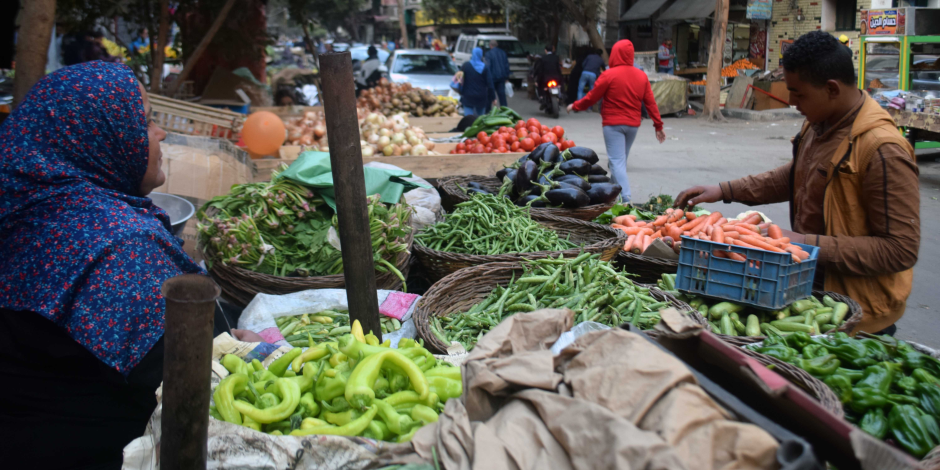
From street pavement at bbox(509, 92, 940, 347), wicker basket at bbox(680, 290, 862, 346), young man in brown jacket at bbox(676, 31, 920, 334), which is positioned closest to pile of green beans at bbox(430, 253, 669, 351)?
wicker basket at bbox(680, 290, 862, 346)

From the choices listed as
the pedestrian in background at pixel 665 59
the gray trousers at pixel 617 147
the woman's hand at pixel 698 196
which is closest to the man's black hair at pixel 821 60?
the woman's hand at pixel 698 196

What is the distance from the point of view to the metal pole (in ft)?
4.00

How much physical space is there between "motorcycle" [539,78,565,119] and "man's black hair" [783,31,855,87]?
15.5m

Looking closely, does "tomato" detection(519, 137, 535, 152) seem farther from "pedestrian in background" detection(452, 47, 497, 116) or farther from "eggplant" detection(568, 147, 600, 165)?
"pedestrian in background" detection(452, 47, 497, 116)

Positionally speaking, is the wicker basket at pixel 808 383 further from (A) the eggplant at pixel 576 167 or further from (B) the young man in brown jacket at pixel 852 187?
(A) the eggplant at pixel 576 167

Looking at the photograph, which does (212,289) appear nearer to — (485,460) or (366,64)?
(485,460)

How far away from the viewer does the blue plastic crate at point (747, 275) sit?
9.70ft

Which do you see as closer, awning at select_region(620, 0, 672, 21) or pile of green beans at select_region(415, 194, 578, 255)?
pile of green beans at select_region(415, 194, 578, 255)

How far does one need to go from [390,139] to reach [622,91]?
3.07 m

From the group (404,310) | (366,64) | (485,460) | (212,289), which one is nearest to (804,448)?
(485,460)

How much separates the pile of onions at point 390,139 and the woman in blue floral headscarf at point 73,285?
4.57 m

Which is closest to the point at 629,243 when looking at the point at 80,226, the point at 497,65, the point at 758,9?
the point at 80,226

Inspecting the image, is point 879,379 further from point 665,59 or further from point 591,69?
point 665,59

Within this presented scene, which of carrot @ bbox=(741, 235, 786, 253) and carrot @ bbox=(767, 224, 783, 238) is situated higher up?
carrot @ bbox=(767, 224, 783, 238)
